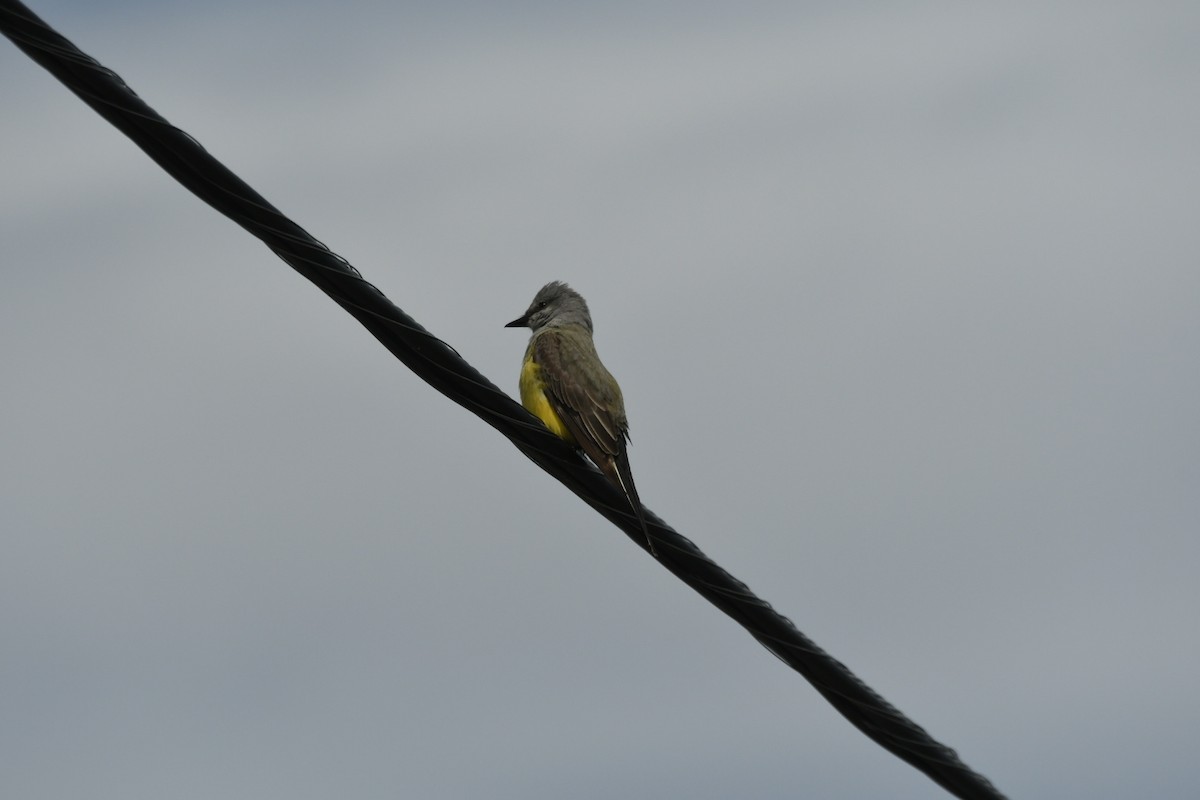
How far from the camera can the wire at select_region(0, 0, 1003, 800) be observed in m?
4.86

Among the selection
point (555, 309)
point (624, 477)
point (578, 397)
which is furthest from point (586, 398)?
point (555, 309)

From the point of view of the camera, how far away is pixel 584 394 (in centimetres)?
957

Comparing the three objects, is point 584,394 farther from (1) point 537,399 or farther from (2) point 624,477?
(2) point 624,477

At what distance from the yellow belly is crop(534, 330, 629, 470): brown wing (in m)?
0.05

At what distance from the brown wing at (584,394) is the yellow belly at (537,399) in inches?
1.9

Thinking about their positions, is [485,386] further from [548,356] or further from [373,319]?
[548,356]

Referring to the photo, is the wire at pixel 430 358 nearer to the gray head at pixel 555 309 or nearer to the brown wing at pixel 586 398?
the brown wing at pixel 586 398

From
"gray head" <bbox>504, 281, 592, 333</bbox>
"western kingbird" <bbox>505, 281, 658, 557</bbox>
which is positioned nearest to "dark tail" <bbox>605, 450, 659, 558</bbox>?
"western kingbird" <bbox>505, 281, 658, 557</bbox>

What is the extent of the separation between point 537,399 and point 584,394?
0.47 metres

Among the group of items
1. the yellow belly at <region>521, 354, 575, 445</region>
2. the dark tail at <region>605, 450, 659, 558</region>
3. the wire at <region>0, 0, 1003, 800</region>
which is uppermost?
the yellow belly at <region>521, 354, 575, 445</region>

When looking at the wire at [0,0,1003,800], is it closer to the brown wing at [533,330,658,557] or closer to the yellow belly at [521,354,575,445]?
the brown wing at [533,330,658,557]

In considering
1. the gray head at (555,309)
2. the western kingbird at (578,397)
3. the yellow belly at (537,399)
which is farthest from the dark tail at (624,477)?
the gray head at (555,309)

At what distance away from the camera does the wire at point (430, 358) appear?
486cm

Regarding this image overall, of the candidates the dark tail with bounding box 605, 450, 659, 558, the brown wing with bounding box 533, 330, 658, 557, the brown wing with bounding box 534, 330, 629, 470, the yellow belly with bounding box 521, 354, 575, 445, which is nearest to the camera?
the dark tail with bounding box 605, 450, 659, 558
